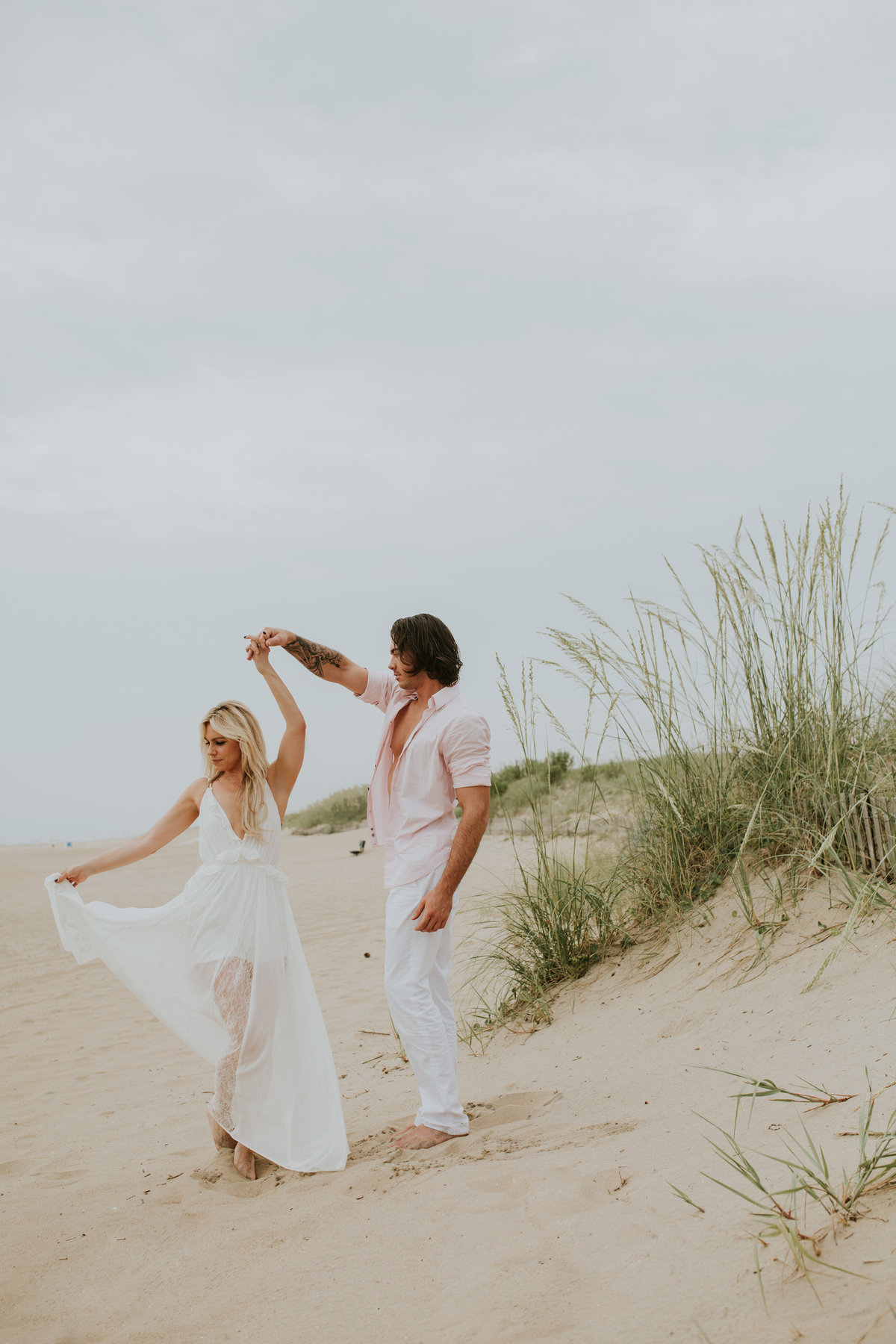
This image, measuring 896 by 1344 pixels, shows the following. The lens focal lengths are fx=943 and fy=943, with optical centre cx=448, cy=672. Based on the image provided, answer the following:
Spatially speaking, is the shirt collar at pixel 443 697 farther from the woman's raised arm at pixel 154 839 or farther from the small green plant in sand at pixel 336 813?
the small green plant in sand at pixel 336 813

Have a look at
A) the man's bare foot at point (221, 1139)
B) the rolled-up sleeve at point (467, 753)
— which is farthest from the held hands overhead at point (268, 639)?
the man's bare foot at point (221, 1139)

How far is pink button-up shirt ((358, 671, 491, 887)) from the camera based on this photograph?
329cm

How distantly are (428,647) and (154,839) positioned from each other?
4.21ft

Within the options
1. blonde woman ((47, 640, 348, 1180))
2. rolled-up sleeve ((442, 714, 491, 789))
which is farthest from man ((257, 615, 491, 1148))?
blonde woman ((47, 640, 348, 1180))

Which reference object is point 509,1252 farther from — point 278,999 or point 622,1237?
point 278,999

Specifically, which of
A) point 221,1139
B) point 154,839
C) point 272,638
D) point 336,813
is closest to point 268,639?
point 272,638

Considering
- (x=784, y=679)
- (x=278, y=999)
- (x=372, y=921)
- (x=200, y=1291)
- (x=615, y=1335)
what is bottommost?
(x=372, y=921)

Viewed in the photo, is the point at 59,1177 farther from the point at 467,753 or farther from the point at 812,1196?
the point at 812,1196

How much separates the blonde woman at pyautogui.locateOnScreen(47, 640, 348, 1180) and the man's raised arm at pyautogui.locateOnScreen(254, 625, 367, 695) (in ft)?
0.41

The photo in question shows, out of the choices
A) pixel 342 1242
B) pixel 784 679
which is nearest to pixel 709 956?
pixel 784 679

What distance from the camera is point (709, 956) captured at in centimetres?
427

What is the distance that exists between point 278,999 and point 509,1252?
1379 mm

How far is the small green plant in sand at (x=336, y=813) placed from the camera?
2365 centimetres

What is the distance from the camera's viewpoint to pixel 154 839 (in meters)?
3.58
